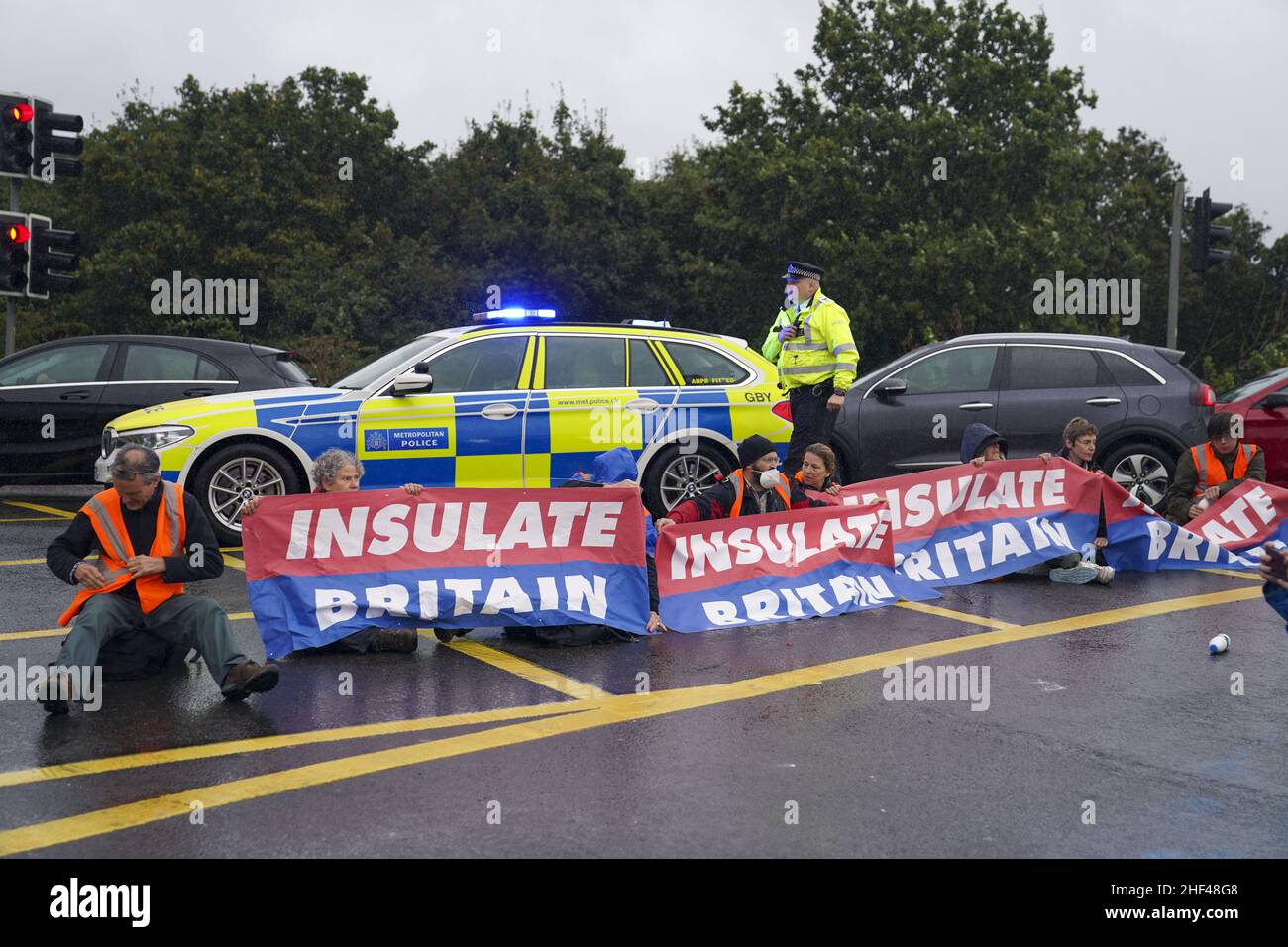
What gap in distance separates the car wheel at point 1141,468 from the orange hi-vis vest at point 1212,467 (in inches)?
58.6

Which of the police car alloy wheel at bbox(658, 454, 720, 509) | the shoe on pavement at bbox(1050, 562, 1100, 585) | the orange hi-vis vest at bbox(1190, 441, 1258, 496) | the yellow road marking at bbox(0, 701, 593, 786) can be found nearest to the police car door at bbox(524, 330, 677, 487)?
the police car alloy wheel at bbox(658, 454, 720, 509)

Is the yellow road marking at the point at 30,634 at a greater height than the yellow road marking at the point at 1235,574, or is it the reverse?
the yellow road marking at the point at 1235,574

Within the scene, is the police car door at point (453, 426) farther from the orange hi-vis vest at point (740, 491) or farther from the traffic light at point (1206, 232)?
the traffic light at point (1206, 232)

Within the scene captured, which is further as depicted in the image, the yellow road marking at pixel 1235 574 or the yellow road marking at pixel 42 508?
the yellow road marking at pixel 42 508

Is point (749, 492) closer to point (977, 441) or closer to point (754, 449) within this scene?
point (754, 449)

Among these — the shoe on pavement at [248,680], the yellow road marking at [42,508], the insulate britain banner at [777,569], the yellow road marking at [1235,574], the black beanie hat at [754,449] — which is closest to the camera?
the shoe on pavement at [248,680]

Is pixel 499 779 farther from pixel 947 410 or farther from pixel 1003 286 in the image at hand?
pixel 1003 286

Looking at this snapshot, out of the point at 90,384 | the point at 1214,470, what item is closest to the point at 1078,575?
the point at 1214,470

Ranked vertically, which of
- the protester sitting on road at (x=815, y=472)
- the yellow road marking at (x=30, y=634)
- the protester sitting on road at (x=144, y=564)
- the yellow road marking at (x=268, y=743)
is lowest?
the yellow road marking at (x=268, y=743)

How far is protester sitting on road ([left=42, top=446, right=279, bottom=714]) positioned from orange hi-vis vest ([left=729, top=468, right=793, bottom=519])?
341 cm

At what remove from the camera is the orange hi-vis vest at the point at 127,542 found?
21.2 ft

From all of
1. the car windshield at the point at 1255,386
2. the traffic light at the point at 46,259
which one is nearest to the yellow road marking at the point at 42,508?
the traffic light at the point at 46,259
